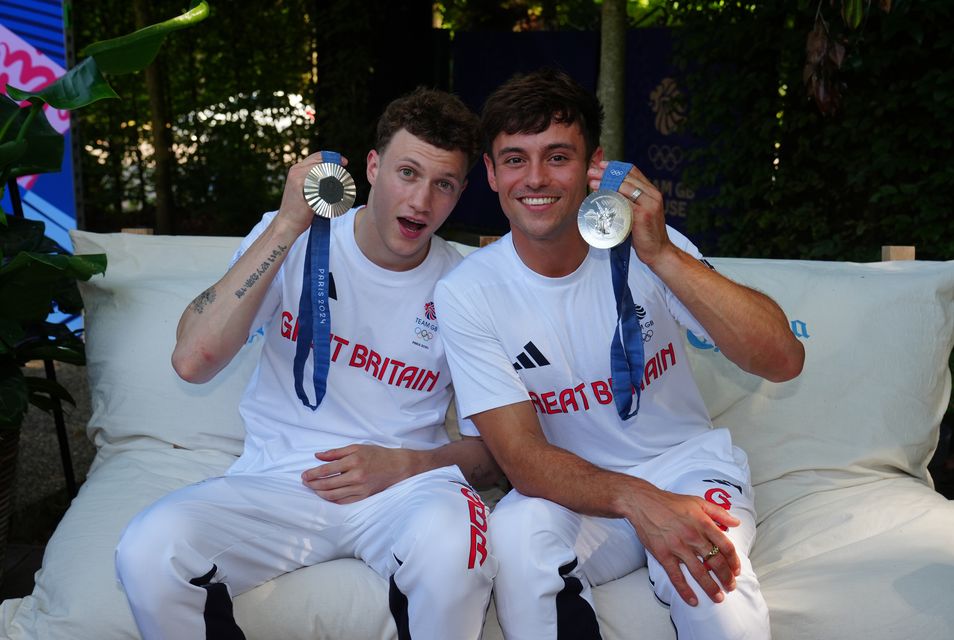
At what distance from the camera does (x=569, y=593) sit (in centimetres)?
211

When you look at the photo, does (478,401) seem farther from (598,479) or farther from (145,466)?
(145,466)

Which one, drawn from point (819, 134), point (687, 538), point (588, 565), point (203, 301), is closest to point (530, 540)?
point (588, 565)

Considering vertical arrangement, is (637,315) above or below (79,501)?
above

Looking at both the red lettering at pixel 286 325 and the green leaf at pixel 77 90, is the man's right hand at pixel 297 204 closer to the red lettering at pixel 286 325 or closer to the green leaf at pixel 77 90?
the red lettering at pixel 286 325

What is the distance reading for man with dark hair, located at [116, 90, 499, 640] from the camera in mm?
2105

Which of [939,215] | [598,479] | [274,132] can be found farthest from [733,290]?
[274,132]

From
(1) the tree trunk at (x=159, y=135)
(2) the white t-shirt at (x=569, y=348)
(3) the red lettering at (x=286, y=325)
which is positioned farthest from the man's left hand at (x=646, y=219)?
(1) the tree trunk at (x=159, y=135)

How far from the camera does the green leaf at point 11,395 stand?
9.21 feet

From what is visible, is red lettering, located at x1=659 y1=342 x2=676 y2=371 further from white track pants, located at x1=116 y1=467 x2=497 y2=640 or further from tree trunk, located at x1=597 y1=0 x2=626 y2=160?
tree trunk, located at x1=597 y1=0 x2=626 y2=160

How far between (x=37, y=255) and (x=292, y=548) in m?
1.15

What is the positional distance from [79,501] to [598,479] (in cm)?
149

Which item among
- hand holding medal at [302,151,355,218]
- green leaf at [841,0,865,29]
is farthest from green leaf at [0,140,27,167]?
green leaf at [841,0,865,29]

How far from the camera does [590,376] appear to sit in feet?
8.05

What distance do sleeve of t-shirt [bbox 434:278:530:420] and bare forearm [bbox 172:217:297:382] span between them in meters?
0.45
